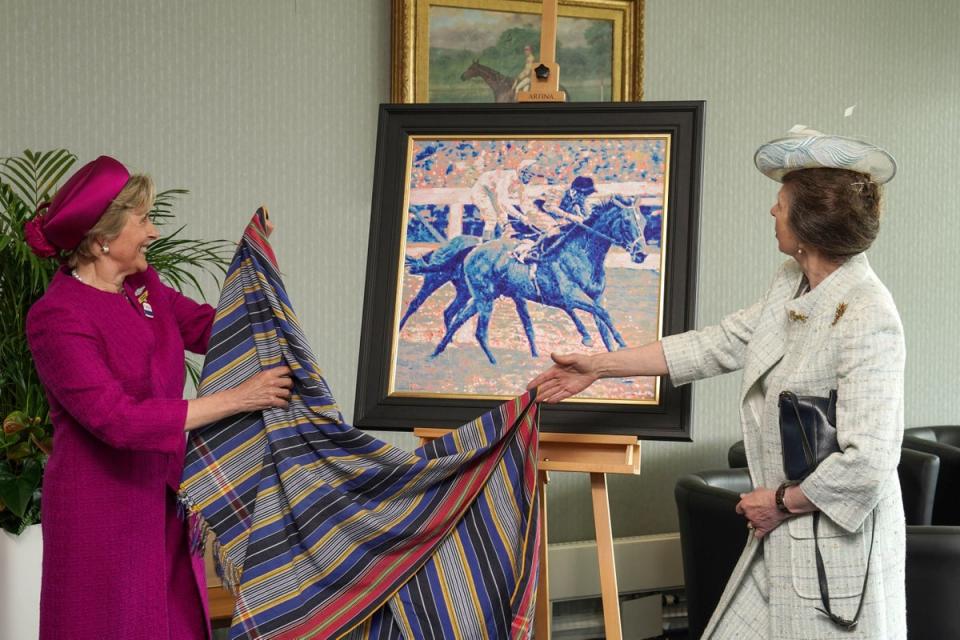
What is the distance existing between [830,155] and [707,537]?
1.40m

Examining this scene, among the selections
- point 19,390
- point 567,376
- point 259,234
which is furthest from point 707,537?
point 19,390

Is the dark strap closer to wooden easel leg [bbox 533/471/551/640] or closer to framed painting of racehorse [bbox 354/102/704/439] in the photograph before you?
framed painting of racehorse [bbox 354/102/704/439]

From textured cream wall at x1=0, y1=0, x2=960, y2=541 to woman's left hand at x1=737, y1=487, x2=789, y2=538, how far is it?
1.84 metres

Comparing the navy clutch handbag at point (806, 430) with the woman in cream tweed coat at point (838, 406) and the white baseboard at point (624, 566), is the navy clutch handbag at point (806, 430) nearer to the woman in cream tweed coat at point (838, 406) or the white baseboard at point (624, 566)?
the woman in cream tweed coat at point (838, 406)

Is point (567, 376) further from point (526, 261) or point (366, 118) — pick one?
point (366, 118)

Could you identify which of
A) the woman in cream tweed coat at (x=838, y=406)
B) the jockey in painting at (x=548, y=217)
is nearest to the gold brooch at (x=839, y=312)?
the woman in cream tweed coat at (x=838, y=406)

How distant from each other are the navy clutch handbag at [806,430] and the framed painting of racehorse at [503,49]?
6.61ft

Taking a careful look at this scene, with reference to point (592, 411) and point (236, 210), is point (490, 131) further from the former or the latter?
point (236, 210)

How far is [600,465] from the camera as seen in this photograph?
2.36 m

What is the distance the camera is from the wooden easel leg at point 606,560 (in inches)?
92.7

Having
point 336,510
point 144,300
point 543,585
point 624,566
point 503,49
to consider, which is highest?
point 503,49

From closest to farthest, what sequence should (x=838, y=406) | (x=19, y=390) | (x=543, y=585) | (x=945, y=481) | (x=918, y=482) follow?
(x=838, y=406) → (x=543, y=585) → (x=19, y=390) → (x=918, y=482) → (x=945, y=481)

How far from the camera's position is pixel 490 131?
2.55m

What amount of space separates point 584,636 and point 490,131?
2.14 m
